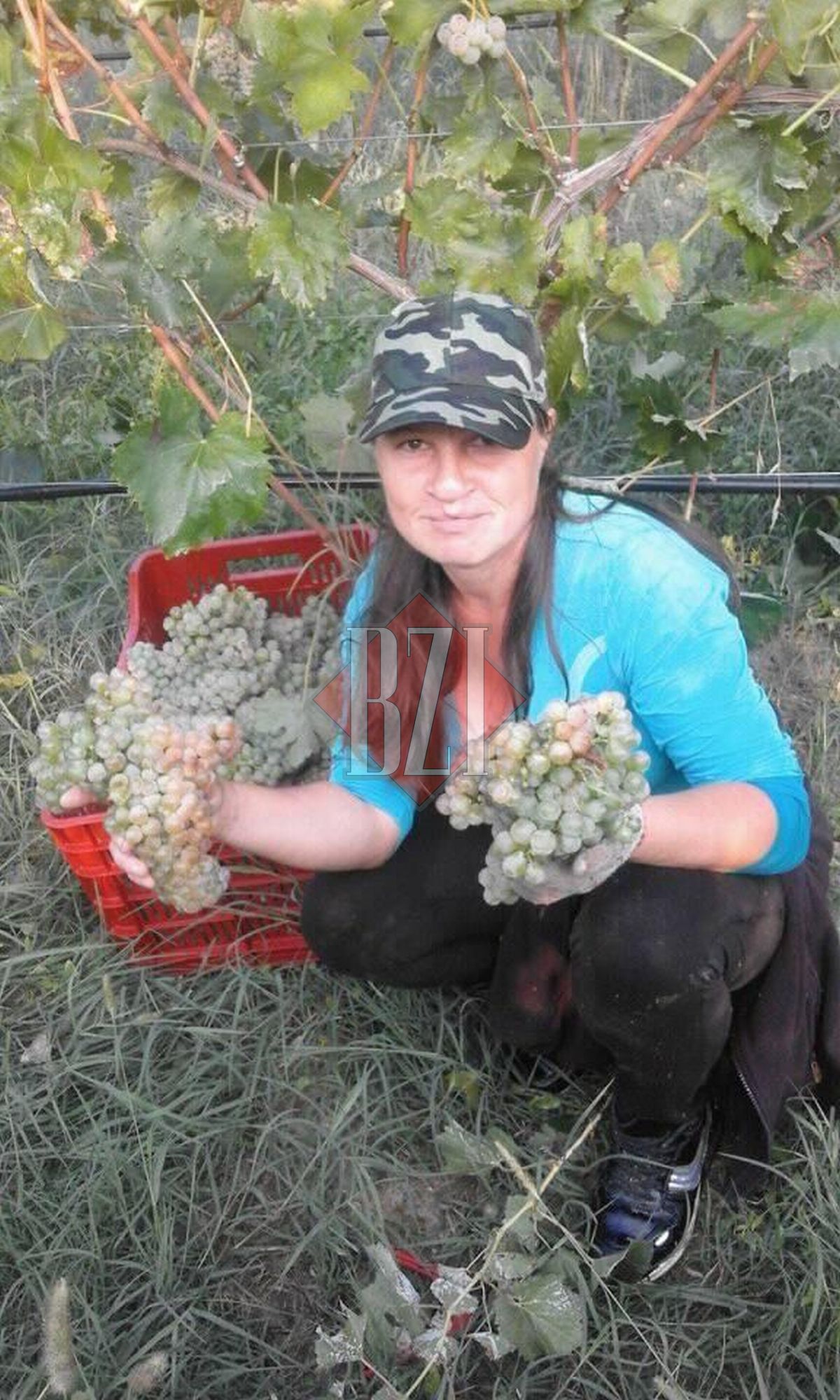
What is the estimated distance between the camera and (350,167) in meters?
1.88

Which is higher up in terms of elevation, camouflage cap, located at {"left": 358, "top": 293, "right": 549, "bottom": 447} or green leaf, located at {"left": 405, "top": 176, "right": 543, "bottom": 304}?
green leaf, located at {"left": 405, "top": 176, "right": 543, "bottom": 304}

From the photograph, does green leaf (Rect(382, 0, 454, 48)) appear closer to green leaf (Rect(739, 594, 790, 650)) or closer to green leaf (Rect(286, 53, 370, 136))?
green leaf (Rect(286, 53, 370, 136))

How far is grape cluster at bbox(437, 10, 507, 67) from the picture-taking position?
5.29 ft

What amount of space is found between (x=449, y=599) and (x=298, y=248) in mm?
510

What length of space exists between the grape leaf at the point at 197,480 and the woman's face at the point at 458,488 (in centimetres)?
26

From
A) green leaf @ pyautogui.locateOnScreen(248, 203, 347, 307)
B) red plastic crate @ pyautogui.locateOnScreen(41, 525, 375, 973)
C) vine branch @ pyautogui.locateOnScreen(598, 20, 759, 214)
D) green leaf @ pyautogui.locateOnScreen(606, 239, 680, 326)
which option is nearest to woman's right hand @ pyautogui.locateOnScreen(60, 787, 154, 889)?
red plastic crate @ pyautogui.locateOnScreen(41, 525, 375, 973)

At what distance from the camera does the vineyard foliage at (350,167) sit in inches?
65.2

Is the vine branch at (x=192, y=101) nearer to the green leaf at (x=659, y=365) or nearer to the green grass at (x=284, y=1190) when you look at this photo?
the green leaf at (x=659, y=365)

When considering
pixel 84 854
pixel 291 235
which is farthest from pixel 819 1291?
pixel 291 235

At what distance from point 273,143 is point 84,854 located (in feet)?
3.59

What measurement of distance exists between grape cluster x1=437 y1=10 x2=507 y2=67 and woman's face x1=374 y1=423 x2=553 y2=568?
475 millimetres

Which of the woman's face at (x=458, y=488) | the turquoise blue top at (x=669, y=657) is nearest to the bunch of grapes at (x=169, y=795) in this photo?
the woman's face at (x=458, y=488)

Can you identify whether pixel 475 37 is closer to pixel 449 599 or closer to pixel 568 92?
pixel 568 92

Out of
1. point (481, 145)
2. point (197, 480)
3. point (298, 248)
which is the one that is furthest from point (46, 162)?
point (481, 145)
